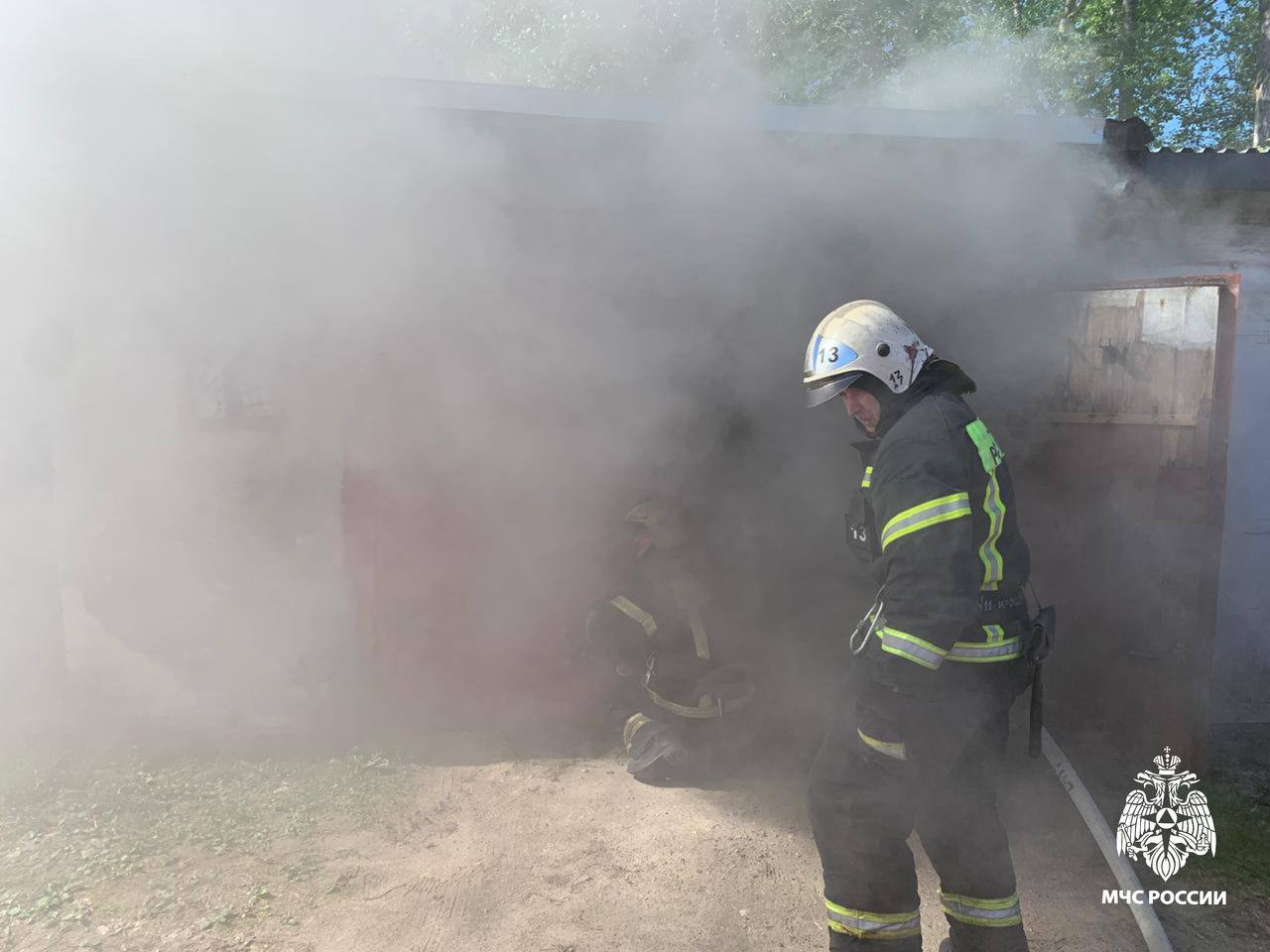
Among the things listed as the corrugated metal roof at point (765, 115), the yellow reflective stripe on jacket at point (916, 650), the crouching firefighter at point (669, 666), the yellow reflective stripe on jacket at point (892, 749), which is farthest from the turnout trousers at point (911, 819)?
the corrugated metal roof at point (765, 115)

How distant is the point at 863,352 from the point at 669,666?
6.49 feet

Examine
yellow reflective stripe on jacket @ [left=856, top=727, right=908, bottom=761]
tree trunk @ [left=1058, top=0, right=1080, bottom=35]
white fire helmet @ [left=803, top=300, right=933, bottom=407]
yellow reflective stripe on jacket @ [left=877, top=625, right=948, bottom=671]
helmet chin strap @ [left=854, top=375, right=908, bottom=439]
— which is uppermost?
tree trunk @ [left=1058, top=0, right=1080, bottom=35]

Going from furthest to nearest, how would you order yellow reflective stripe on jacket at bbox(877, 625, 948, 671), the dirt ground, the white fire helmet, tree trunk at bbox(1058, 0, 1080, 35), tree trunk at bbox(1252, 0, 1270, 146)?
tree trunk at bbox(1058, 0, 1080, 35), tree trunk at bbox(1252, 0, 1270, 146), the dirt ground, the white fire helmet, yellow reflective stripe on jacket at bbox(877, 625, 948, 671)

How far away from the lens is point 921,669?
7.02 ft

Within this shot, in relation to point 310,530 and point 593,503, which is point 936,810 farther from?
point 310,530

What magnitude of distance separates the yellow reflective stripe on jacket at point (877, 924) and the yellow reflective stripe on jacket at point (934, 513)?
103 centimetres

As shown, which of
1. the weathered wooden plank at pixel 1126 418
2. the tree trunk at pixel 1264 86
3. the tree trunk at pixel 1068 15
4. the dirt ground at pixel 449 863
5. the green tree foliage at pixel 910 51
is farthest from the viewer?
the tree trunk at pixel 1068 15

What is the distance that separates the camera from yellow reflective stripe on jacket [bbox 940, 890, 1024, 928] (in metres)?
2.32

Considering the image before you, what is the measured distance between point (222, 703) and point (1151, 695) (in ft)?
14.6

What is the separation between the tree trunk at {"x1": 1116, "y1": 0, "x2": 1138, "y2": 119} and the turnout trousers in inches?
627

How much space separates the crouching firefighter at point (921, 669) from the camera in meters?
2.14

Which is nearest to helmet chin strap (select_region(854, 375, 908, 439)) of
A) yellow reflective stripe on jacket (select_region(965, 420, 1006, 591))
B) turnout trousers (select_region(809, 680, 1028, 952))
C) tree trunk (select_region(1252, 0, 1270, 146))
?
yellow reflective stripe on jacket (select_region(965, 420, 1006, 591))

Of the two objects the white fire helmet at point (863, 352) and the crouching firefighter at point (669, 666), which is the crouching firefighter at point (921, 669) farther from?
the crouching firefighter at point (669, 666)

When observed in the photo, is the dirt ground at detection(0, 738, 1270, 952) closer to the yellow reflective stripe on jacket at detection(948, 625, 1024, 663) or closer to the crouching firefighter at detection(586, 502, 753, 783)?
the crouching firefighter at detection(586, 502, 753, 783)
